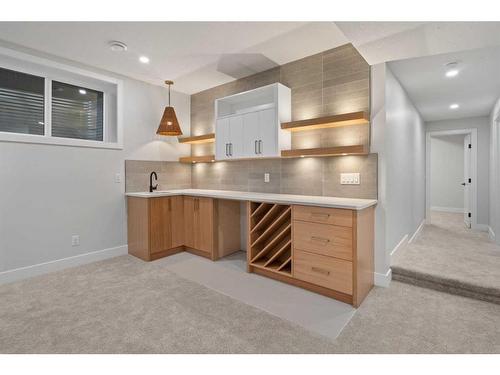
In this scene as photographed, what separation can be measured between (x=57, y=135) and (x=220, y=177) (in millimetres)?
2204

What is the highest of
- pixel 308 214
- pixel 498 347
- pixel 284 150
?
pixel 284 150

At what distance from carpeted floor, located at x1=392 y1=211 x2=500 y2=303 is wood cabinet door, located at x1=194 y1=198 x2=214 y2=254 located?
87.4 inches

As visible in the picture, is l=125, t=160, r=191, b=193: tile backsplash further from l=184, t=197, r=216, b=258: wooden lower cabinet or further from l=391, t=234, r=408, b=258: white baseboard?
l=391, t=234, r=408, b=258: white baseboard

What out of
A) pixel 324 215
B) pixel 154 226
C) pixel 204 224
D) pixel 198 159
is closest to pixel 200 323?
pixel 324 215

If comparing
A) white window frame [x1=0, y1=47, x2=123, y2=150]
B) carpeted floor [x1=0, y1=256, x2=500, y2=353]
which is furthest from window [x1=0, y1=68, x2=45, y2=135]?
carpeted floor [x1=0, y1=256, x2=500, y2=353]

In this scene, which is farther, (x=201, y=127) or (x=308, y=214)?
(x=201, y=127)

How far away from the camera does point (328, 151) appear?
278cm

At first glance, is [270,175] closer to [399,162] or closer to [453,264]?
[399,162]

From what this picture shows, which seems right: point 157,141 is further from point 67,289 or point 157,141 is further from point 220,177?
point 67,289

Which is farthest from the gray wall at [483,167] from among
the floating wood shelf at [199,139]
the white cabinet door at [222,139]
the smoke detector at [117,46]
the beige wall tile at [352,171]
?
the smoke detector at [117,46]

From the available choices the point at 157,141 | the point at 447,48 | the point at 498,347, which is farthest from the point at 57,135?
the point at 498,347

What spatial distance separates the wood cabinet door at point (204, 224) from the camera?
351 centimetres

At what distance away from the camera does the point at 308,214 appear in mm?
2543

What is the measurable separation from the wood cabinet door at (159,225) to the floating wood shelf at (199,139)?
1122mm
